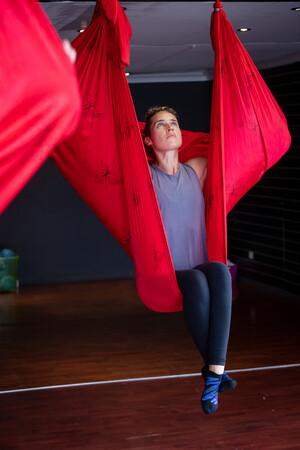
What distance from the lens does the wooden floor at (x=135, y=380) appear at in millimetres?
2811

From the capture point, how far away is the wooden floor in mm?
2811

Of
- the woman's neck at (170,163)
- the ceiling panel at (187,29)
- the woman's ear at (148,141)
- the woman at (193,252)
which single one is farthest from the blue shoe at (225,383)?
the ceiling panel at (187,29)

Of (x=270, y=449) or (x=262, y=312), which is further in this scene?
(x=262, y=312)

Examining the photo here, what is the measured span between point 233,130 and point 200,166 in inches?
7.9

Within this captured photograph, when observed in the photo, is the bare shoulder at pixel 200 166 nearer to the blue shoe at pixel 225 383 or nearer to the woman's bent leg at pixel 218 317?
the woman's bent leg at pixel 218 317

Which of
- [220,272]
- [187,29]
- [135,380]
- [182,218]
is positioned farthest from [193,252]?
[187,29]

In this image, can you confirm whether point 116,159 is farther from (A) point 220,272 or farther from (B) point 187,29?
(B) point 187,29

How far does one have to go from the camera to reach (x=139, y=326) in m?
4.58

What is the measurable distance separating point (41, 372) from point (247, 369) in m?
1.16

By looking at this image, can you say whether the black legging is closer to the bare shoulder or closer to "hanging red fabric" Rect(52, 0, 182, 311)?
"hanging red fabric" Rect(52, 0, 182, 311)

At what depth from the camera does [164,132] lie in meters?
2.50

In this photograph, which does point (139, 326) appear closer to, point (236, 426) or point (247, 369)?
point (247, 369)

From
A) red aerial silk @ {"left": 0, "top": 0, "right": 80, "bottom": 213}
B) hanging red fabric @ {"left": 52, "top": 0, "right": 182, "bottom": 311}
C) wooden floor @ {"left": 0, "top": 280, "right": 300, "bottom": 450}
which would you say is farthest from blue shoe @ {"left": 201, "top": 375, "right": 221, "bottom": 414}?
red aerial silk @ {"left": 0, "top": 0, "right": 80, "bottom": 213}

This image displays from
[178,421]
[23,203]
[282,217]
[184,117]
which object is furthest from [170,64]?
[178,421]
